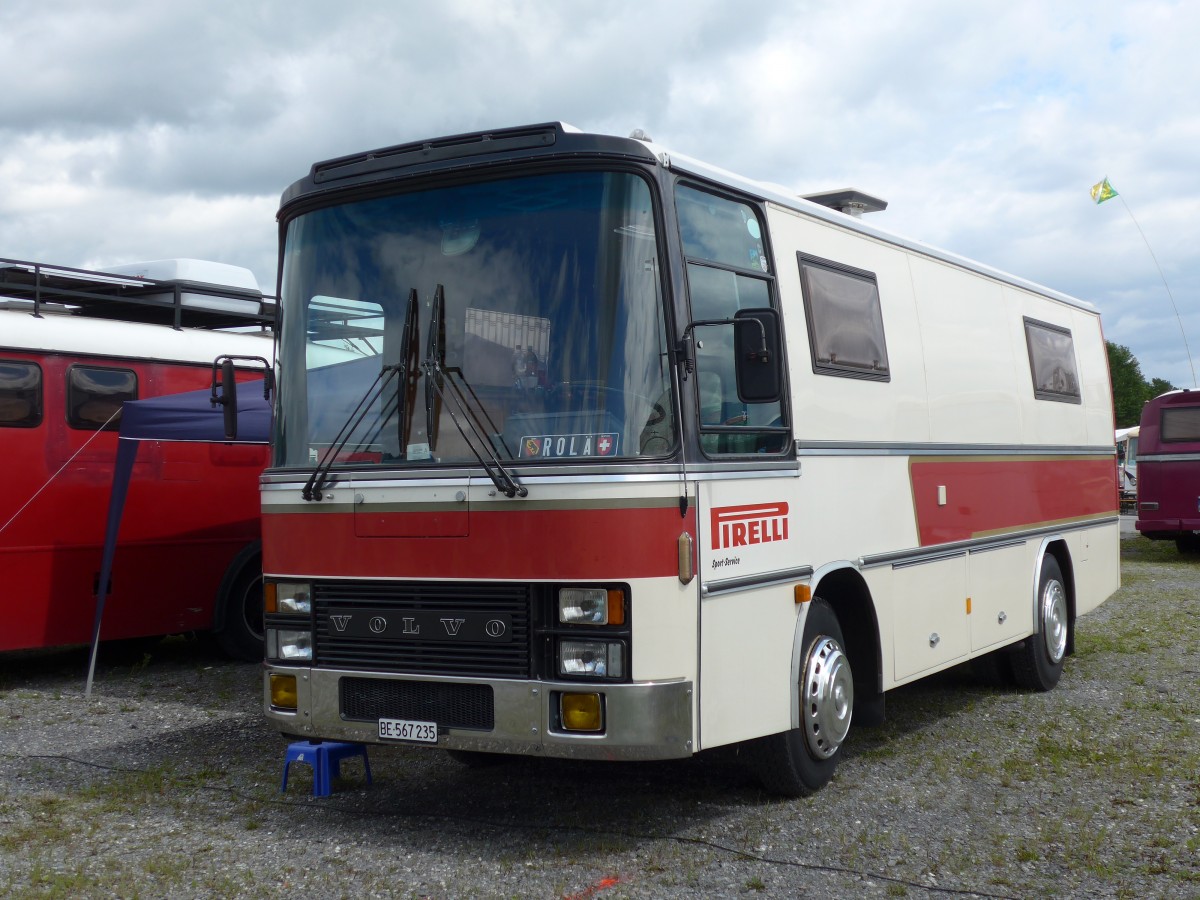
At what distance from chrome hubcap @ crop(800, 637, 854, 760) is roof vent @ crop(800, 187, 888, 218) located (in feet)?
9.74

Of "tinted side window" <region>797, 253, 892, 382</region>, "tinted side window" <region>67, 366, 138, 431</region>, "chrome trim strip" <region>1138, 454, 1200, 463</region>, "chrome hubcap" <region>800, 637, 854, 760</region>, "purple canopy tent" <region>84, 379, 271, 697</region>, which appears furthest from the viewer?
"chrome trim strip" <region>1138, 454, 1200, 463</region>

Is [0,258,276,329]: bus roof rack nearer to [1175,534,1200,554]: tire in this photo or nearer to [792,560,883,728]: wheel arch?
[792,560,883,728]: wheel arch

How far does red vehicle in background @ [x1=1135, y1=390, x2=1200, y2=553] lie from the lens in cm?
2172

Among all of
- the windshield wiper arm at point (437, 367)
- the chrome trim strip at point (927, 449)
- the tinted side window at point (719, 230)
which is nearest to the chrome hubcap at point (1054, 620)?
the chrome trim strip at point (927, 449)

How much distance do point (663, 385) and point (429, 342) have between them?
1101 mm

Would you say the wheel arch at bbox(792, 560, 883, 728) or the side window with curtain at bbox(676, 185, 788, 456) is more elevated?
the side window with curtain at bbox(676, 185, 788, 456)

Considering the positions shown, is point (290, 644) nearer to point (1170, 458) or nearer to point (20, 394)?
point (20, 394)

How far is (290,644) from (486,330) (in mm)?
1830

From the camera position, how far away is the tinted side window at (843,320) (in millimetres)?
6965

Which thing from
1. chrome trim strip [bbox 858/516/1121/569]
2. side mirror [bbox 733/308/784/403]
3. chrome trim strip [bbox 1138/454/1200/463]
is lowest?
chrome trim strip [bbox 858/516/1121/569]

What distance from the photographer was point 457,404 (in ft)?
19.2

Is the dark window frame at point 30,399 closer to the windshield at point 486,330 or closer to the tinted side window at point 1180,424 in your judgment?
the windshield at point 486,330

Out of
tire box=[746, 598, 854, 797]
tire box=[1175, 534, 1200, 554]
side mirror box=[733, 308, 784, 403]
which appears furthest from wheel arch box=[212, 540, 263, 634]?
tire box=[1175, 534, 1200, 554]

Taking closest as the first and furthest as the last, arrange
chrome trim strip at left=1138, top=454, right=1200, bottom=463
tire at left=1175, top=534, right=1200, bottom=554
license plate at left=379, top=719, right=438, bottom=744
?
license plate at left=379, top=719, right=438, bottom=744, chrome trim strip at left=1138, top=454, right=1200, bottom=463, tire at left=1175, top=534, right=1200, bottom=554
